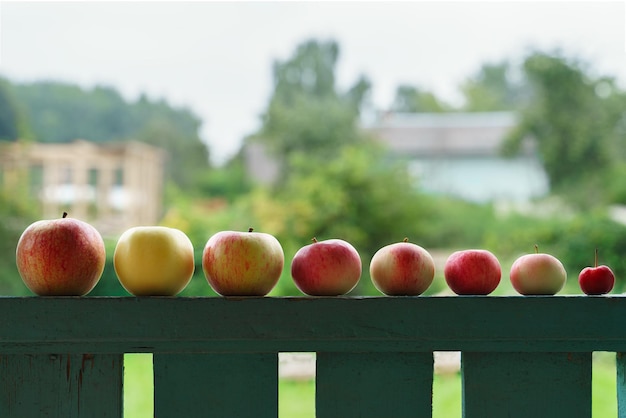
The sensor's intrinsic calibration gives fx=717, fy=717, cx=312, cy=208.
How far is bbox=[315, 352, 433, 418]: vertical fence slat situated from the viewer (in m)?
0.81

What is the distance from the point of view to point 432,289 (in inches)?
229

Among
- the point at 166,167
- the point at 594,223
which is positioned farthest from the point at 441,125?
the point at 594,223

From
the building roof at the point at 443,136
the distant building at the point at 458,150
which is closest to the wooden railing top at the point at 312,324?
the distant building at the point at 458,150

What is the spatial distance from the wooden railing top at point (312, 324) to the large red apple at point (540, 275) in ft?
0.26

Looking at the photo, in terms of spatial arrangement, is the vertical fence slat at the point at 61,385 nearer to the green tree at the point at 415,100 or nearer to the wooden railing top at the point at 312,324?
the wooden railing top at the point at 312,324

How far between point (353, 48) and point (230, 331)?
13774 millimetres

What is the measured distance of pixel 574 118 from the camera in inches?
431

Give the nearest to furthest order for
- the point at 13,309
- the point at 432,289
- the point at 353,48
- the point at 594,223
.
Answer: the point at 13,309 → the point at 432,289 → the point at 594,223 → the point at 353,48

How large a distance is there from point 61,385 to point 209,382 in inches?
6.4

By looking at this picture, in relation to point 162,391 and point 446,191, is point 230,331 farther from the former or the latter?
point 446,191

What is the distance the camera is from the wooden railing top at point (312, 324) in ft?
2.53

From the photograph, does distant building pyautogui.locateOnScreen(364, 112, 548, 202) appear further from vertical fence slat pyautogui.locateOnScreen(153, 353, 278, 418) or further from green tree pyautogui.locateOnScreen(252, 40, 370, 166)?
vertical fence slat pyautogui.locateOnScreen(153, 353, 278, 418)

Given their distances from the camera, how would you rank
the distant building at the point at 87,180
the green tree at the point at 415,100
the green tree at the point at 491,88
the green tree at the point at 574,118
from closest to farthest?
1. the distant building at the point at 87,180
2. the green tree at the point at 574,118
3. the green tree at the point at 491,88
4. the green tree at the point at 415,100

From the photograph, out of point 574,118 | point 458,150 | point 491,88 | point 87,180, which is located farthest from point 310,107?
point 491,88
